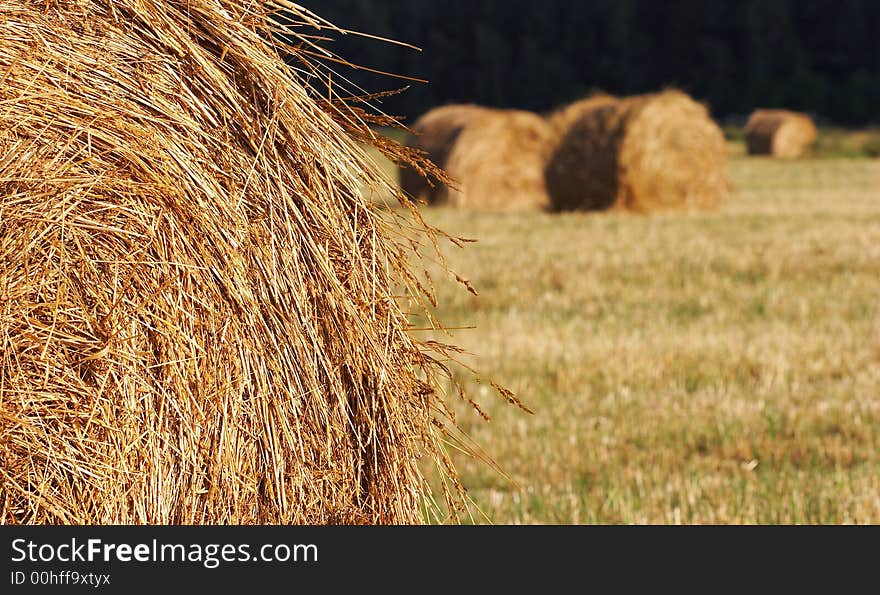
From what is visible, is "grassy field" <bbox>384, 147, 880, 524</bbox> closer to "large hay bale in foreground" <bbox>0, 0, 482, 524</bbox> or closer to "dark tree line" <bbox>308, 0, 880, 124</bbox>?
"large hay bale in foreground" <bbox>0, 0, 482, 524</bbox>

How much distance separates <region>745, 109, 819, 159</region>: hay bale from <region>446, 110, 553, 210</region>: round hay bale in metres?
16.3

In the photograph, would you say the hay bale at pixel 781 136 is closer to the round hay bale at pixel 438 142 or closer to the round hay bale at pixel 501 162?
the round hay bale at pixel 438 142

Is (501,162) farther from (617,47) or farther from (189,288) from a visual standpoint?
(617,47)

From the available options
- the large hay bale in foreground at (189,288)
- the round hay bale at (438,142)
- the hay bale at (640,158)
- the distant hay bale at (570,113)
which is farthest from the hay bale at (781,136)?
the large hay bale in foreground at (189,288)

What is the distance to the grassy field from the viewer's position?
14.9 ft

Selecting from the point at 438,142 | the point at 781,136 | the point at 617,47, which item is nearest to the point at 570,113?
the point at 438,142

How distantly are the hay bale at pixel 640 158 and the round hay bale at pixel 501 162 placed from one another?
3.73 ft

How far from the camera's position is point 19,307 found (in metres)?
2.85

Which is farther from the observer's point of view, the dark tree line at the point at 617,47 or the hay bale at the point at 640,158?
the dark tree line at the point at 617,47

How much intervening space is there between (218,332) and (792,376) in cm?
412

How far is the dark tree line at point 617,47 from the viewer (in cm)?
6041

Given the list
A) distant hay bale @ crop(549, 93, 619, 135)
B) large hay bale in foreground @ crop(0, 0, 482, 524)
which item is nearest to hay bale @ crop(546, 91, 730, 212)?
distant hay bale @ crop(549, 93, 619, 135)

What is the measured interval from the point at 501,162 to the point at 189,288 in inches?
613

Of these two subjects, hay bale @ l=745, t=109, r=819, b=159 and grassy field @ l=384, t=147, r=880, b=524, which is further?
hay bale @ l=745, t=109, r=819, b=159
